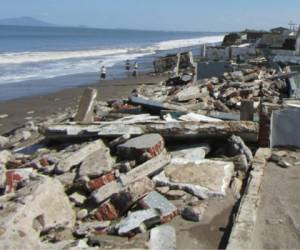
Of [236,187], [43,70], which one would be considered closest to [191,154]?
[236,187]

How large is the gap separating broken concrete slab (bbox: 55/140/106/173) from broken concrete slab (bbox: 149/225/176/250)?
2325 millimetres

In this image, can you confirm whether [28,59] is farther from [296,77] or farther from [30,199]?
[30,199]

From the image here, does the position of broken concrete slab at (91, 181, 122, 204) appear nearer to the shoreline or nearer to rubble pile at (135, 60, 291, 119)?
rubble pile at (135, 60, 291, 119)

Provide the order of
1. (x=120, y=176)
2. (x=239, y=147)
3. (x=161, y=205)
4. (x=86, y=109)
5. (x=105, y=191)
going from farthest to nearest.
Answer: (x=86, y=109) < (x=239, y=147) < (x=120, y=176) < (x=105, y=191) < (x=161, y=205)

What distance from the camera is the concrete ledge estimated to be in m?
5.19

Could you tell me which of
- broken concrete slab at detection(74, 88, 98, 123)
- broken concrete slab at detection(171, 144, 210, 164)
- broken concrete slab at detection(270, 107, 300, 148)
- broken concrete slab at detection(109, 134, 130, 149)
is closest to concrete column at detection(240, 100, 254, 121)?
broken concrete slab at detection(270, 107, 300, 148)

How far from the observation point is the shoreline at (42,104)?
15.7m

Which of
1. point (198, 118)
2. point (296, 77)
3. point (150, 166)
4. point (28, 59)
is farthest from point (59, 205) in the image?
point (28, 59)

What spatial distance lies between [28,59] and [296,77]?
31178 millimetres

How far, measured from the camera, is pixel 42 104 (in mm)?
18953

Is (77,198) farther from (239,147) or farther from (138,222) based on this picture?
(239,147)

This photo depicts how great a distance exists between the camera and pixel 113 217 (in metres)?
6.22

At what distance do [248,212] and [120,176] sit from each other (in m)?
1.88

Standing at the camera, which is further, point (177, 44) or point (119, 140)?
point (177, 44)
